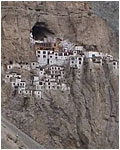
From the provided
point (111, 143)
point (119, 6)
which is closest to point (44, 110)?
point (111, 143)

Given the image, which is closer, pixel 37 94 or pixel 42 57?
pixel 37 94

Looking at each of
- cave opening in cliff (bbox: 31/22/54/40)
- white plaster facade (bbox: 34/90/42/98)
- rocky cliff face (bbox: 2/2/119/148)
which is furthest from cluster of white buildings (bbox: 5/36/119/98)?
cave opening in cliff (bbox: 31/22/54/40)

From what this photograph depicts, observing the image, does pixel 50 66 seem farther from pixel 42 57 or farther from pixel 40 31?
pixel 40 31

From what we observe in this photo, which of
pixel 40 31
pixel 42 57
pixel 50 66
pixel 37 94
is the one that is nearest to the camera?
pixel 37 94

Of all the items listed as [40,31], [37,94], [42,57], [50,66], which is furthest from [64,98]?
[40,31]

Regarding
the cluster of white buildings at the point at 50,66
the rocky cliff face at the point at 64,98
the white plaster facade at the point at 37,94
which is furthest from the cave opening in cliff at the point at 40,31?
the white plaster facade at the point at 37,94

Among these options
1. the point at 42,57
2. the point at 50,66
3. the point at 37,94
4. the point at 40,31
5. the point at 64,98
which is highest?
the point at 40,31

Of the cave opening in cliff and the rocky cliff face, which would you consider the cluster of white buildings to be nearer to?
the rocky cliff face

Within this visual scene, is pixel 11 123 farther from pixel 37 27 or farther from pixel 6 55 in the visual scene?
pixel 37 27
